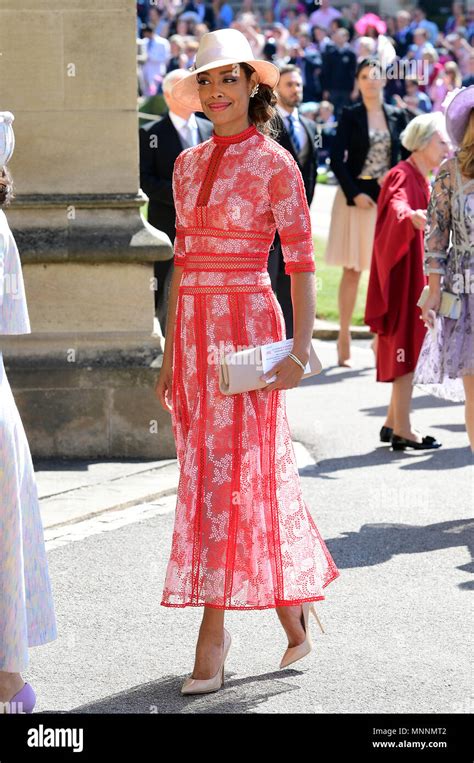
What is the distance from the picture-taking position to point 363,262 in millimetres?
12492

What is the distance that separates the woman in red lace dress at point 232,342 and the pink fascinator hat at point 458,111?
93.8 inches

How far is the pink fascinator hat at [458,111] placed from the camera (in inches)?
289

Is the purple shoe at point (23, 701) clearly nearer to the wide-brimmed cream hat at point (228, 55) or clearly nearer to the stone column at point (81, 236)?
the wide-brimmed cream hat at point (228, 55)

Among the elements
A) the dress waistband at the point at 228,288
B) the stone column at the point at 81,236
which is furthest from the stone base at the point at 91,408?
the dress waistband at the point at 228,288

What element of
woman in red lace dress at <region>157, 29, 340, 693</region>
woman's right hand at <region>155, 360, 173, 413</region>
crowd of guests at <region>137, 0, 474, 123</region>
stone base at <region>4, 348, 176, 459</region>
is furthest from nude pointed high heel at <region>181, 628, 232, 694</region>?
crowd of guests at <region>137, 0, 474, 123</region>

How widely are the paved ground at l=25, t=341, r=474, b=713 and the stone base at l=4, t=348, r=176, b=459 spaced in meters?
0.16

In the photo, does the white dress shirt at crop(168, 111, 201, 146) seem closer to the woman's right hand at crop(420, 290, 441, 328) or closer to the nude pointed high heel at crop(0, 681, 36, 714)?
the woman's right hand at crop(420, 290, 441, 328)

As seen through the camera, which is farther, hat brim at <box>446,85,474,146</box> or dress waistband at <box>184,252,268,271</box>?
hat brim at <box>446,85,474,146</box>

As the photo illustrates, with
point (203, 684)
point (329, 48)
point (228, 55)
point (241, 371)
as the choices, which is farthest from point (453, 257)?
point (329, 48)

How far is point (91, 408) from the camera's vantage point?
8.54 meters

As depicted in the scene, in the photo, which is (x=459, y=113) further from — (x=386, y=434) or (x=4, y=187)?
(x=4, y=187)

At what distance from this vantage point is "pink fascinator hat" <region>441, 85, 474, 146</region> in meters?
7.35

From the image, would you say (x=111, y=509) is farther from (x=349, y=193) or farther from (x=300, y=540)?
(x=349, y=193)
